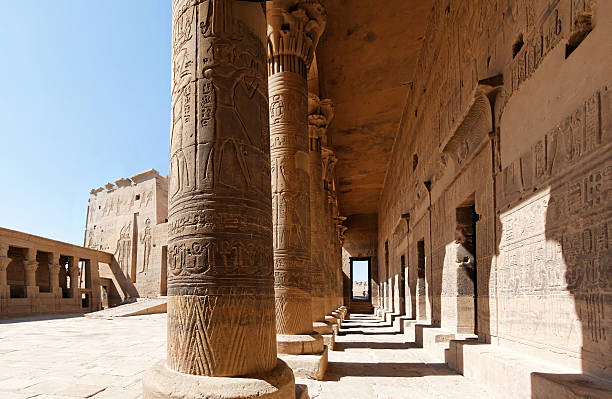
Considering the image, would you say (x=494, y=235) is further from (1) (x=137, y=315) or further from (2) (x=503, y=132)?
(1) (x=137, y=315)

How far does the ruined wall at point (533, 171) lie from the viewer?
9.55 feet

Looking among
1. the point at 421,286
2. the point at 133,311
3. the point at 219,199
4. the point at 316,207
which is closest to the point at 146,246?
the point at 133,311

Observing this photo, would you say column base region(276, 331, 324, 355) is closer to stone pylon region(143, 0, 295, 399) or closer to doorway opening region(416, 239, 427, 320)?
stone pylon region(143, 0, 295, 399)

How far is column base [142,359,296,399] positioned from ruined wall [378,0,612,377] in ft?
7.41

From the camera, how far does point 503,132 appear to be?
473cm

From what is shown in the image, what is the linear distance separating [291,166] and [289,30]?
81.8 inches

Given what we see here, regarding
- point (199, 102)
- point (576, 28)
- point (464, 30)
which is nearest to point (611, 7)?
point (576, 28)

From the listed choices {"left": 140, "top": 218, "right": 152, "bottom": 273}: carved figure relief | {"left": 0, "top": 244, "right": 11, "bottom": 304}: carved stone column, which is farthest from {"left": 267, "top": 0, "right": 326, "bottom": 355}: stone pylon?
{"left": 140, "top": 218, "right": 152, "bottom": 273}: carved figure relief

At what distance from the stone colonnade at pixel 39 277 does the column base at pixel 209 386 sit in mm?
16475

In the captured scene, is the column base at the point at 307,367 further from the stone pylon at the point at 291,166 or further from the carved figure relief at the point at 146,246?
the carved figure relief at the point at 146,246

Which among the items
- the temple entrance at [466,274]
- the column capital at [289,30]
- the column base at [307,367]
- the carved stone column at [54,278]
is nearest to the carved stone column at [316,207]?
the column capital at [289,30]

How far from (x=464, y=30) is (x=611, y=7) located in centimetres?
392

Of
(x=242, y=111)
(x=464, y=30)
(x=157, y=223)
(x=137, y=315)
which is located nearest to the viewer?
(x=242, y=111)

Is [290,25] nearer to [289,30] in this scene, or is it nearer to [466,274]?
[289,30]
